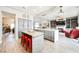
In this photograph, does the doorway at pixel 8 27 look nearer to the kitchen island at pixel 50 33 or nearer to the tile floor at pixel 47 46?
the tile floor at pixel 47 46

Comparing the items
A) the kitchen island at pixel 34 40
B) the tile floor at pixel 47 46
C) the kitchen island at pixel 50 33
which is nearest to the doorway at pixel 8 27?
the tile floor at pixel 47 46

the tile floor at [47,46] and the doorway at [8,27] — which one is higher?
the doorway at [8,27]

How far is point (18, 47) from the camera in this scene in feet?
6.89

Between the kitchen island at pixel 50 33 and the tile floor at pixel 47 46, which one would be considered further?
the kitchen island at pixel 50 33

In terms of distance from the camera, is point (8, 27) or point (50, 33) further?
point (50, 33)

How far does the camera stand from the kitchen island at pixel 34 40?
2.05m

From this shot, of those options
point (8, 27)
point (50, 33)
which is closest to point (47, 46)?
point (50, 33)

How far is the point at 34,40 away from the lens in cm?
208

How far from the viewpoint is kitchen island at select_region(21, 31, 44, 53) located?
2.05 meters

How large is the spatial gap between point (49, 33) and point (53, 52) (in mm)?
492

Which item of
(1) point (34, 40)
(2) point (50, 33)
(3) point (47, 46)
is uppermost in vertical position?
(2) point (50, 33)

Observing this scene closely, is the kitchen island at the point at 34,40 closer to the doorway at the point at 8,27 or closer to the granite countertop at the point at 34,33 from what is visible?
the granite countertop at the point at 34,33

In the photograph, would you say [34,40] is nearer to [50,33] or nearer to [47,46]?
[47,46]

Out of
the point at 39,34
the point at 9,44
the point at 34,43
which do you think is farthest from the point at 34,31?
the point at 9,44
